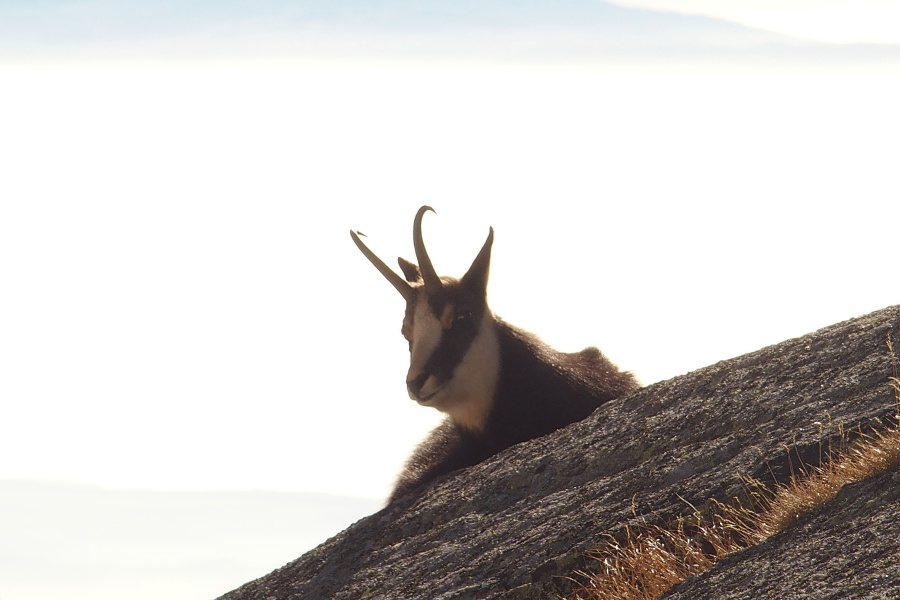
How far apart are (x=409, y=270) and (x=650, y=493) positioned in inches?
208

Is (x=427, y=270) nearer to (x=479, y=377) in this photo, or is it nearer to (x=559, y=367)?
(x=479, y=377)

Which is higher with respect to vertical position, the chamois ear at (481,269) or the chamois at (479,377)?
the chamois ear at (481,269)

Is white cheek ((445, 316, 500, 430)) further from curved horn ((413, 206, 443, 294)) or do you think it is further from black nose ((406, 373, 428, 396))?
curved horn ((413, 206, 443, 294))

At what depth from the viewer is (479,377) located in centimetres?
1073

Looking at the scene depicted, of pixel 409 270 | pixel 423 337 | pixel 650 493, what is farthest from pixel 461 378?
pixel 650 493

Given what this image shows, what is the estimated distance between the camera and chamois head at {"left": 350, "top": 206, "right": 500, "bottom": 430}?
1063cm

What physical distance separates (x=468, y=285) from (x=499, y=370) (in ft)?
2.87

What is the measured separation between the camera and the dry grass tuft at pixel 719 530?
5.68 meters

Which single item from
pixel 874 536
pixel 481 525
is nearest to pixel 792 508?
pixel 874 536

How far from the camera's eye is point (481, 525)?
25.7ft

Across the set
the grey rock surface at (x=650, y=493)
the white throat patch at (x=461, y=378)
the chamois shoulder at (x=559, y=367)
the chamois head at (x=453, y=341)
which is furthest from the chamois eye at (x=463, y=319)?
the grey rock surface at (x=650, y=493)

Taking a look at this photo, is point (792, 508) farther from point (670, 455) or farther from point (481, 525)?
point (481, 525)

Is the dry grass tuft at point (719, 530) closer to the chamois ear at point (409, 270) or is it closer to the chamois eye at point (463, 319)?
the chamois eye at point (463, 319)

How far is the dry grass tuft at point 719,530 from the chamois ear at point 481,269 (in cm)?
478
